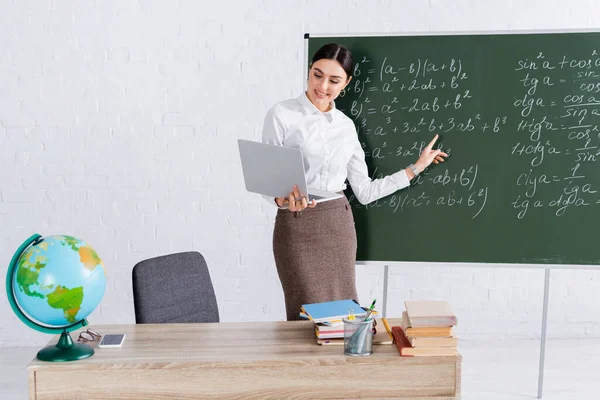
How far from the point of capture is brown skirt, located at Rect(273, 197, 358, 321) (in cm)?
289

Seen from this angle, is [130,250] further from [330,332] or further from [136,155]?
[330,332]

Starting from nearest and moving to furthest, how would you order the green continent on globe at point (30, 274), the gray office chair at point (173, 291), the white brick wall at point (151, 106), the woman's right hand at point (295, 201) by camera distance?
the green continent on globe at point (30, 274) < the gray office chair at point (173, 291) < the woman's right hand at point (295, 201) < the white brick wall at point (151, 106)

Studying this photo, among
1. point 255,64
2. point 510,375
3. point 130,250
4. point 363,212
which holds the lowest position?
point 510,375

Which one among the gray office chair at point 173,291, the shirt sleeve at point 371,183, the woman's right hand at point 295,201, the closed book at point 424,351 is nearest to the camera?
the closed book at point 424,351

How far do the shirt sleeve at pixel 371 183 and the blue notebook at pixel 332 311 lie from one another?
3.63ft

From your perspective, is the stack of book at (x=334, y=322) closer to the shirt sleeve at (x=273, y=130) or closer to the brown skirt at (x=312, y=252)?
the brown skirt at (x=312, y=252)

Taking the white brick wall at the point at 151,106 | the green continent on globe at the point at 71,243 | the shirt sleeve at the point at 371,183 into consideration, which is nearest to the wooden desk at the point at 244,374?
the green continent on globe at the point at 71,243

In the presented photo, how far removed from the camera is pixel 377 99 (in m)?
3.21

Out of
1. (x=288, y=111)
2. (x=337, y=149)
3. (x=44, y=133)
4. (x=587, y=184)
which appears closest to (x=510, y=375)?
(x=587, y=184)

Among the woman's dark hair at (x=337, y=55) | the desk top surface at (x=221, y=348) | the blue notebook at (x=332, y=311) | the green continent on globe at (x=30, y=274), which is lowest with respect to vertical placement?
the desk top surface at (x=221, y=348)

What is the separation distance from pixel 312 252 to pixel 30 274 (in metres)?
1.39

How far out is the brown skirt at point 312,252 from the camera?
9.47ft

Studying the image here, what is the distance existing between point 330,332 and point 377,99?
5.04ft

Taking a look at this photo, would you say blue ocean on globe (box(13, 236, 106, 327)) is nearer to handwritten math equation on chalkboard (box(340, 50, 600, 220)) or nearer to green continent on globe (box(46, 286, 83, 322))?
green continent on globe (box(46, 286, 83, 322))
